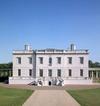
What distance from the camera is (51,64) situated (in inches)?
2175

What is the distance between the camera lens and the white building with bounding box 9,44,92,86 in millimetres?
54844

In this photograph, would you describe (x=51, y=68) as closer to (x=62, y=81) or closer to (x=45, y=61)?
(x=45, y=61)

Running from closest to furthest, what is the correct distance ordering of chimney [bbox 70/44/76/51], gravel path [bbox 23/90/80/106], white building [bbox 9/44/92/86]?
gravel path [bbox 23/90/80/106] → white building [bbox 9/44/92/86] → chimney [bbox 70/44/76/51]

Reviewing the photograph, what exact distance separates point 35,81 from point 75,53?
413 inches

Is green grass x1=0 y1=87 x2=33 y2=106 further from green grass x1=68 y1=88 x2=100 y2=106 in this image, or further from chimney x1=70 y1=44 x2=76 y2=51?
chimney x1=70 y1=44 x2=76 y2=51

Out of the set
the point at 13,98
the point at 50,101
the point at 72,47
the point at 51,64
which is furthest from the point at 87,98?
the point at 72,47

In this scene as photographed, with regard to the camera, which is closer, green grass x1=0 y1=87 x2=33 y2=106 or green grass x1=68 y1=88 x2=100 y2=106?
green grass x1=0 y1=87 x2=33 y2=106

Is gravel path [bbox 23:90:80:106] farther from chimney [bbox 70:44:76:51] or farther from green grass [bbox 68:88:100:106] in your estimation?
chimney [bbox 70:44:76:51]

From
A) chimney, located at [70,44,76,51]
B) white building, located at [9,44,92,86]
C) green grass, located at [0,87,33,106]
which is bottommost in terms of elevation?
green grass, located at [0,87,33,106]

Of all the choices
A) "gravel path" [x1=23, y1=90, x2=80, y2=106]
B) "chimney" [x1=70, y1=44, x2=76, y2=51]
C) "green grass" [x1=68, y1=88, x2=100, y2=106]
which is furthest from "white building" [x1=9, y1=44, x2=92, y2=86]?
"gravel path" [x1=23, y1=90, x2=80, y2=106]

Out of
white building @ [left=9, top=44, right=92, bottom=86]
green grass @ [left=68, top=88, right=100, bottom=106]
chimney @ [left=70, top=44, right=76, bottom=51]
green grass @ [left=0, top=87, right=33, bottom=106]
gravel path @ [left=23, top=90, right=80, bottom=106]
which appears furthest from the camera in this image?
chimney @ [left=70, top=44, right=76, bottom=51]

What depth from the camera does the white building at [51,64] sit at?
54844mm

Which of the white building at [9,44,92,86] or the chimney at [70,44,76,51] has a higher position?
the chimney at [70,44,76,51]

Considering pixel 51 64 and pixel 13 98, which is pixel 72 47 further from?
pixel 13 98
